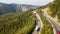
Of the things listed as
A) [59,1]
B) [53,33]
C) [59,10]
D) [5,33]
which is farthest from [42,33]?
[5,33]

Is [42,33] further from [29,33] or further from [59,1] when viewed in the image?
[59,1]

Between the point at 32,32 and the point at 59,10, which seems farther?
the point at 59,10

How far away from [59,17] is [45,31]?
125 ft

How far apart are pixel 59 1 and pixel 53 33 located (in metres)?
81.1

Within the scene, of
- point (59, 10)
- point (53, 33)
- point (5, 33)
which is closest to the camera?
point (53, 33)

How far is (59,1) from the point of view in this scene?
149m

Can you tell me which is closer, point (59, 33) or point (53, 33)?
point (59, 33)

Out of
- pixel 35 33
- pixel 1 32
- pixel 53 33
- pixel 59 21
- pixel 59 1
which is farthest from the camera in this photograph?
pixel 1 32

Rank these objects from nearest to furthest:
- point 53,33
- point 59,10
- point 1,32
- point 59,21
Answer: point 53,33 → point 59,21 → point 59,10 → point 1,32

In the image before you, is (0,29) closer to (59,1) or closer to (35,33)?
(59,1)

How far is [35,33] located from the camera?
292 ft

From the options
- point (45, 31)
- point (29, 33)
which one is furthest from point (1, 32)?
point (45, 31)

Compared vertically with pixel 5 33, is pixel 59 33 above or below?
above

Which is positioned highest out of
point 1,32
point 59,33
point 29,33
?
point 59,33
